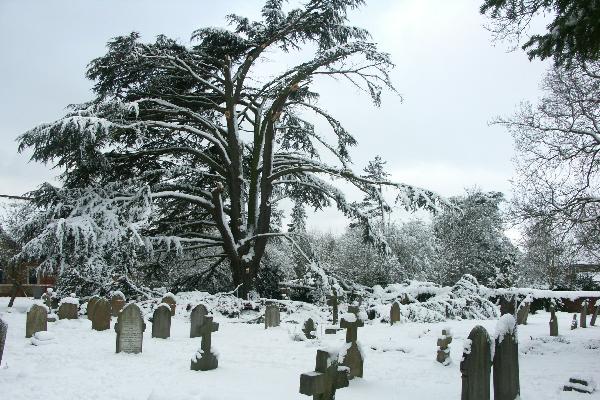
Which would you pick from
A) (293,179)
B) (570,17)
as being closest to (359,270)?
(293,179)

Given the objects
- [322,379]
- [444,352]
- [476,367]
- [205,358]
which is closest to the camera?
[322,379]

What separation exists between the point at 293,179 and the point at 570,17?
45.0ft

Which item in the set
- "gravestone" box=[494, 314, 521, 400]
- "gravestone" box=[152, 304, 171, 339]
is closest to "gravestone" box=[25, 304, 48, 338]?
"gravestone" box=[152, 304, 171, 339]

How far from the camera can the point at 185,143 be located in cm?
1833

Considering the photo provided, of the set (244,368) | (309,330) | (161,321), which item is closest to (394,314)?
(309,330)

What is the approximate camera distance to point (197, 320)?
34.3ft

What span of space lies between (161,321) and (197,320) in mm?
812

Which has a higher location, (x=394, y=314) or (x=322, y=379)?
(x=322, y=379)

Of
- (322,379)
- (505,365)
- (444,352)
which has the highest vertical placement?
(505,365)

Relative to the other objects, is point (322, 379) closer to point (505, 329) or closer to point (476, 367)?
point (476, 367)

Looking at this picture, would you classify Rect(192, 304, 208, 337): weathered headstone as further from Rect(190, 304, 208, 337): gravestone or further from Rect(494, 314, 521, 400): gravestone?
Rect(494, 314, 521, 400): gravestone

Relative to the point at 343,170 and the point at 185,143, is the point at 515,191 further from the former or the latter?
the point at 185,143

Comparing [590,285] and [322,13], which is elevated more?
[322,13]

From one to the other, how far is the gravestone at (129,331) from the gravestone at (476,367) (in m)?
5.64
